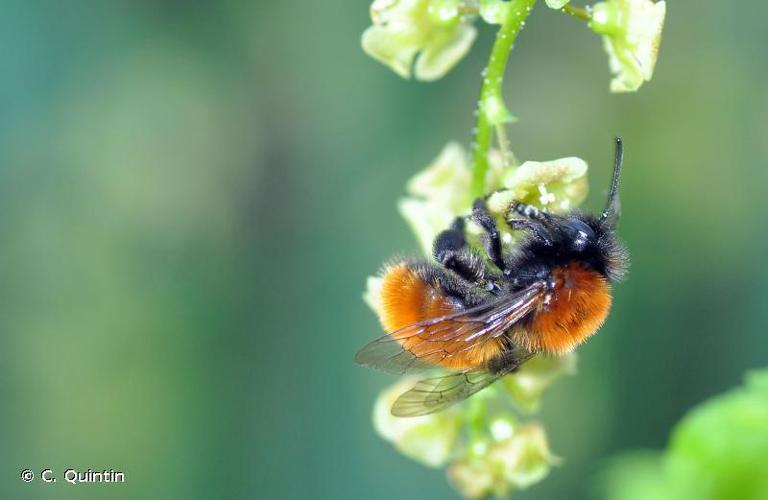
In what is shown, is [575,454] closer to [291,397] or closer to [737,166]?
[291,397]

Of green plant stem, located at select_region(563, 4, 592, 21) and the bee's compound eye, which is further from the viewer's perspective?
the bee's compound eye

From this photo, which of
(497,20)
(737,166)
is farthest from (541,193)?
(737,166)

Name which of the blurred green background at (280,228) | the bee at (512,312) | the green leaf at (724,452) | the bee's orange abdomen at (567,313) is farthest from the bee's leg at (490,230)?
the blurred green background at (280,228)

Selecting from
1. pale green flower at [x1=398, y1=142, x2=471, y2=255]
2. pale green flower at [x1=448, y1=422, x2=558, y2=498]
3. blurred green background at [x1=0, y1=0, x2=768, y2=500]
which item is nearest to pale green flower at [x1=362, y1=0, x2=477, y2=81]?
pale green flower at [x1=398, y1=142, x2=471, y2=255]

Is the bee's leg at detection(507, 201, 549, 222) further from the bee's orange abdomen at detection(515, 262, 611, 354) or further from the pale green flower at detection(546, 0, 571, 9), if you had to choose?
the pale green flower at detection(546, 0, 571, 9)

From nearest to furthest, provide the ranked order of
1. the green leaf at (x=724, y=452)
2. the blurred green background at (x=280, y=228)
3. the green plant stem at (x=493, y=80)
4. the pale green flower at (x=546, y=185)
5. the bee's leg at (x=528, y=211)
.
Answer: the green leaf at (x=724, y=452) → the green plant stem at (x=493, y=80) → the pale green flower at (x=546, y=185) → the bee's leg at (x=528, y=211) → the blurred green background at (x=280, y=228)

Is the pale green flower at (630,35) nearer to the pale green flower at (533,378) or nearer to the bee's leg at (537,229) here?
the bee's leg at (537,229)
